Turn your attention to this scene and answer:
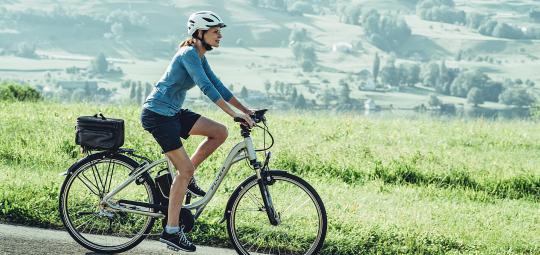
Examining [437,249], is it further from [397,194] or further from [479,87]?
[479,87]

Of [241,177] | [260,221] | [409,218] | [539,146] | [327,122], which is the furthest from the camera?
[327,122]

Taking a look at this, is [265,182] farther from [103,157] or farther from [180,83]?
[103,157]

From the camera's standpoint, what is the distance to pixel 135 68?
14212 cm

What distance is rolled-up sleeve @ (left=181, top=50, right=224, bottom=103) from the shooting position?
6145 millimetres

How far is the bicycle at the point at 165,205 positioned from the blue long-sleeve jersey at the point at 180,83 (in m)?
0.49

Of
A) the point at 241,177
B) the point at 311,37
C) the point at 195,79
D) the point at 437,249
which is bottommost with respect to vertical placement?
the point at 311,37

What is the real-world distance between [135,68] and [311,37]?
229 ft

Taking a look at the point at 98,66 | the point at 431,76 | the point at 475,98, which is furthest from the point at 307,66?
the point at 475,98

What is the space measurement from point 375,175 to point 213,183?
486 cm

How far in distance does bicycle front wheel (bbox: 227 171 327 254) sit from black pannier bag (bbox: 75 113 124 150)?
1229mm

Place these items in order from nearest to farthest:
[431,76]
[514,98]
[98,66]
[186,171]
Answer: [186,171]
[514,98]
[98,66]
[431,76]

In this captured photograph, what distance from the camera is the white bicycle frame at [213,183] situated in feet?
21.3

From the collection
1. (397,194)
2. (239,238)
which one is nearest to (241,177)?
(397,194)

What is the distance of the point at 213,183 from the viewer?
662 centimetres
